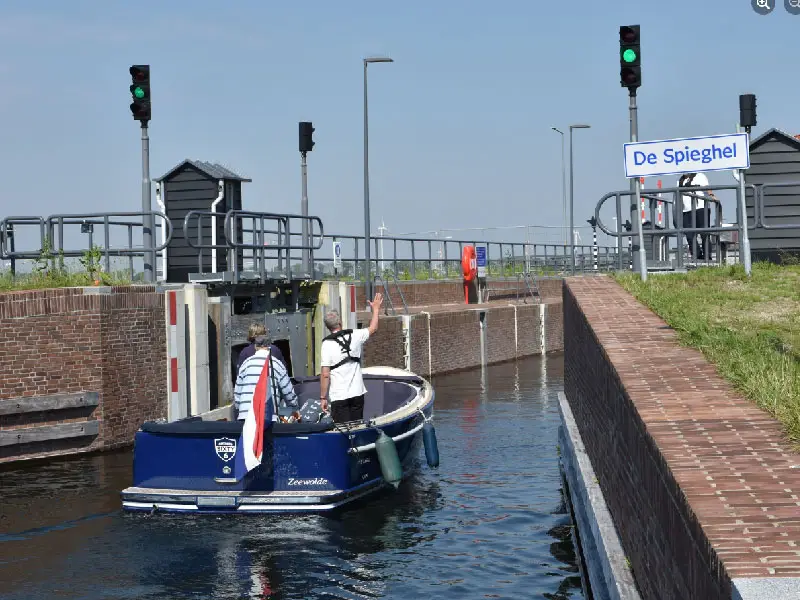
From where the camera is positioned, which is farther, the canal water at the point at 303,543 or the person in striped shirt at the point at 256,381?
the person in striped shirt at the point at 256,381

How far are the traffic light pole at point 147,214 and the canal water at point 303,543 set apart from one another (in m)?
4.58

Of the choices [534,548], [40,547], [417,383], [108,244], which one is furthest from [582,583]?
[108,244]

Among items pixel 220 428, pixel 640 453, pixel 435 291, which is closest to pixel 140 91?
pixel 220 428

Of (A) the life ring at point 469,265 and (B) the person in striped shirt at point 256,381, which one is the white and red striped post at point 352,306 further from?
(A) the life ring at point 469,265

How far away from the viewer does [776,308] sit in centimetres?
1295

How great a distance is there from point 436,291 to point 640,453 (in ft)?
103

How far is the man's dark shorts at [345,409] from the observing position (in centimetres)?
1337

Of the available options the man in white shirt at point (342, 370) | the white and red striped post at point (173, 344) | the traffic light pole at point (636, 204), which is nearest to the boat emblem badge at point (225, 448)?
the man in white shirt at point (342, 370)

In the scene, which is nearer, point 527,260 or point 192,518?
point 192,518

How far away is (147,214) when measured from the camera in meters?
19.6

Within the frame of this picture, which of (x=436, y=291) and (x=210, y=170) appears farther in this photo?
(x=436, y=291)

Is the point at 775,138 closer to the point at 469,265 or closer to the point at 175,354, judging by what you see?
the point at 175,354

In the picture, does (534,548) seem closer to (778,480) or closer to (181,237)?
(778,480)

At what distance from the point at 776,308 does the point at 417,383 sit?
582cm
